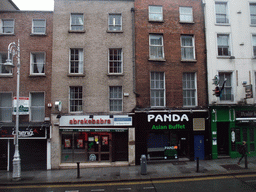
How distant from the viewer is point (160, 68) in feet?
52.8

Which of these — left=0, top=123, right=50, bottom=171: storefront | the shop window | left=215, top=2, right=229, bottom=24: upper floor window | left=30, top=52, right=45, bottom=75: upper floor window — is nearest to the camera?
left=0, top=123, right=50, bottom=171: storefront

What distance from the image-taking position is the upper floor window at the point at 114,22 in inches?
639

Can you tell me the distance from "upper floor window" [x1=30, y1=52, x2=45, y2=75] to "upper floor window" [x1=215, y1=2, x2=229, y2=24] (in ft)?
50.7

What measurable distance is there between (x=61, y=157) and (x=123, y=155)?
16.1 ft

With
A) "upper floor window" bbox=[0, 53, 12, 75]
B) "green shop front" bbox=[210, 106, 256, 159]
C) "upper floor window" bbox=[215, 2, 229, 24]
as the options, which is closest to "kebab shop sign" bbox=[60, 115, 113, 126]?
"upper floor window" bbox=[0, 53, 12, 75]

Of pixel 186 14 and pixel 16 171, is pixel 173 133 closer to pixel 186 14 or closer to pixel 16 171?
pixel 186 14

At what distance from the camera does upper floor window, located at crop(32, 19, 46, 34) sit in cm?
1584

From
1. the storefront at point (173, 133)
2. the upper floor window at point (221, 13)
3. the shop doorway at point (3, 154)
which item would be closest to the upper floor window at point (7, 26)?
the shop doorway at point (3, 154)

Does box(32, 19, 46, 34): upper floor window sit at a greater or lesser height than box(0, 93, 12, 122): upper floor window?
greater

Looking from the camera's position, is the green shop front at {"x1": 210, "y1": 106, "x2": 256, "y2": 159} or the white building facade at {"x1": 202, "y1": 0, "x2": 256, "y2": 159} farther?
A: the white building facade at {"x1": 202, "y1": 0, "x2": 256, "y2": 159}

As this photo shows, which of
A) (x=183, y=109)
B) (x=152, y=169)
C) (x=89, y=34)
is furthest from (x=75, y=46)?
(x=152, y=169)

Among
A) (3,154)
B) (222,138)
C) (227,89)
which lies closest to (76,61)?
(3,154)

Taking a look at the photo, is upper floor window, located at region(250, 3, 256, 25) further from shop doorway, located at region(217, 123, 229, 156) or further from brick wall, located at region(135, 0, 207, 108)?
shop doorway, located at region(217, 123, 229, 156)

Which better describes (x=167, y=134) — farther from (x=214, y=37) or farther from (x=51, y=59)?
(x=51, y=59)
